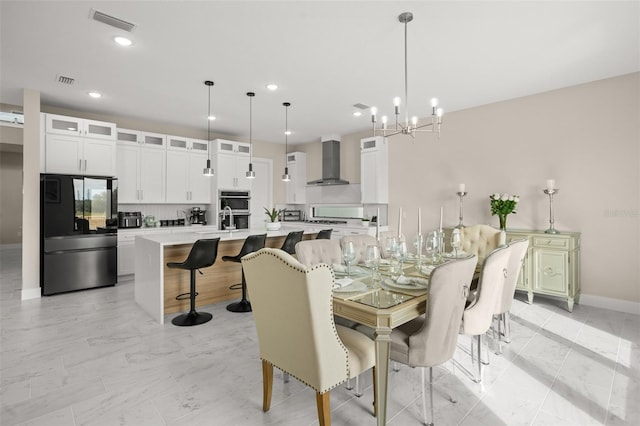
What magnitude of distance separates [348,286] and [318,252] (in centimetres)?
75

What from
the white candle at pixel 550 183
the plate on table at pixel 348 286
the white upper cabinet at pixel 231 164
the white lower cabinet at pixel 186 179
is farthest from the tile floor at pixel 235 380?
the white upper cabinet at pixel 231 164

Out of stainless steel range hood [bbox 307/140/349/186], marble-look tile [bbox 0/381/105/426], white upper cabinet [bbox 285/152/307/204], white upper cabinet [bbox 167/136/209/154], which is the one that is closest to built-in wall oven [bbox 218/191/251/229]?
white upper cabinet [bbox 167/136/209/154]

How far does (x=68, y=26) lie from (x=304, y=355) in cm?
330

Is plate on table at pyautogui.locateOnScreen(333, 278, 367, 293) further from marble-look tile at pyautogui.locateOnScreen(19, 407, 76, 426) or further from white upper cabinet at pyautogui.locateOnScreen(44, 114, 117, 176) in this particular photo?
white upper cabinet at pyautogui.locateOnScreen(44, 114, 117, 176)

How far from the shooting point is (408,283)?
205 centimetres

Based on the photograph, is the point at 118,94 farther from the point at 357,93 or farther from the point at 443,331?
the point at 443,331

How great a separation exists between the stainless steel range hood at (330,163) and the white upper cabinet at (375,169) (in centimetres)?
71

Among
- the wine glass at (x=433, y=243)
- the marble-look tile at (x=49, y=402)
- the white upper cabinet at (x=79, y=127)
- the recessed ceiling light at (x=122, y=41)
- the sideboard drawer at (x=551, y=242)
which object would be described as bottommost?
the marble-look tile at (x=49, y=402)

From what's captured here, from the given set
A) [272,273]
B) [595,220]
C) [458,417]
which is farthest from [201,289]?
[595,220]

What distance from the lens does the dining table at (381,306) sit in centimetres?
164

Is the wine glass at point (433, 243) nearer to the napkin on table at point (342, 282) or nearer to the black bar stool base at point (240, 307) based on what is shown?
the napkin on table at point (342, 282)

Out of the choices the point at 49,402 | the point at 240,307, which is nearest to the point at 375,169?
the point at 240,307

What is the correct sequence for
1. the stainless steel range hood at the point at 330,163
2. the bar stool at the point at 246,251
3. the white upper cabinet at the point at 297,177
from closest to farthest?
the bar stool at the point at 246,251, the stainless steel range hood at the point at 330,163, the white upper cabinet at the point at 297,177

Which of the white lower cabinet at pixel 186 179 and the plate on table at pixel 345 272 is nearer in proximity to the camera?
the plate on table at pixel 345 272
